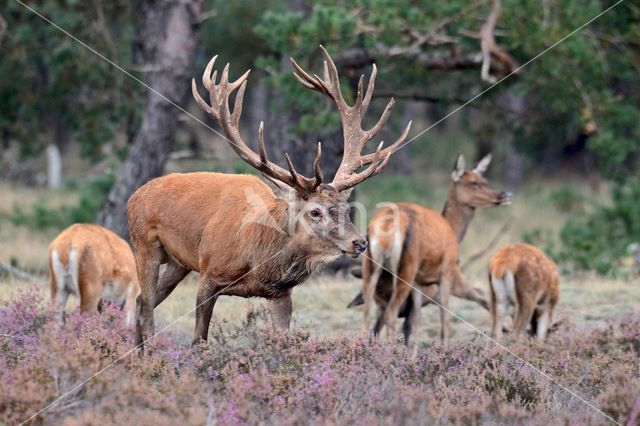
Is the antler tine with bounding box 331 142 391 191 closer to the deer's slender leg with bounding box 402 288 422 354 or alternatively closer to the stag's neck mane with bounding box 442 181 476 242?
the deer's slender leg with bounding box 402 288 422 354

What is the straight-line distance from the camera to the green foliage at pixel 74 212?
573 inches

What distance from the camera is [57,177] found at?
24359 mm

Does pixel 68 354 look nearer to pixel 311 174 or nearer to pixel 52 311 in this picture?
pixel 52 311

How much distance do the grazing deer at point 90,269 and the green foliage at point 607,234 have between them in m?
7.62

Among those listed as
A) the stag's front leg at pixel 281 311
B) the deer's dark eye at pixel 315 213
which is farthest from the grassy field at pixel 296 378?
the deer's dark eye at pixel 315 213

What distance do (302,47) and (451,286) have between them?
3.79 metres

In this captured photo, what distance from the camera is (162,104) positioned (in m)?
12.2

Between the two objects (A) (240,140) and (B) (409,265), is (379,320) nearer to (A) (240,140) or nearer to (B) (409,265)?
(B) (409,265)

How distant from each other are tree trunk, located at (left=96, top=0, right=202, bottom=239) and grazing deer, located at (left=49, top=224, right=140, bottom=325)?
13.2ft

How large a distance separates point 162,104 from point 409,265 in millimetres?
5397

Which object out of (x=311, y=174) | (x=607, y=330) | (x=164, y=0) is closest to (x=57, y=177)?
(x=164, y=0)

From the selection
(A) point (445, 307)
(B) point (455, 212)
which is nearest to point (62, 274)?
(A) point (445, 307)

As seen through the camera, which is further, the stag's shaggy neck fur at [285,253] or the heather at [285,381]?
the stag's shaggy neck fur at [285,253]

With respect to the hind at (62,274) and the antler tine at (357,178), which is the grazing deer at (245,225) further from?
the hind at (62,274)
